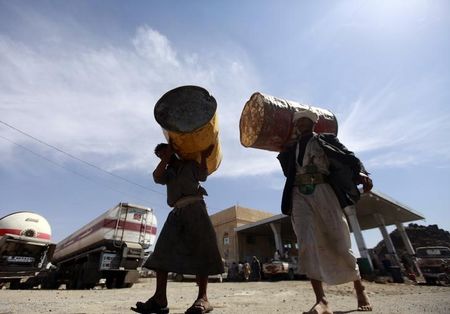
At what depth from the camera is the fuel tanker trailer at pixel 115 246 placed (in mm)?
10414

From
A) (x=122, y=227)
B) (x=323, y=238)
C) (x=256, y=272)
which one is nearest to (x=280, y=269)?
(x=256, y=272)

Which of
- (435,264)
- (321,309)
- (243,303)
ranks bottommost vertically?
(321,309)

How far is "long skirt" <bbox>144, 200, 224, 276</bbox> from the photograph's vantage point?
7.98ft

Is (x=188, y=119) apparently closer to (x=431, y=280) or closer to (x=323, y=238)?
(x=323, y=238)

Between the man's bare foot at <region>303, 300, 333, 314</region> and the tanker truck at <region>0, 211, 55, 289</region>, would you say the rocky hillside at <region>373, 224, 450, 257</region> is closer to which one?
the tanker truck at <region>0, 211, 55, 289</region>

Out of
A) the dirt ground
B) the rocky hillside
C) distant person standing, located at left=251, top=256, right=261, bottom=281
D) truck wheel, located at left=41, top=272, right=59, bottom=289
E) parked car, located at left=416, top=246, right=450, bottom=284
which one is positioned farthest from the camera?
the rocky hillside

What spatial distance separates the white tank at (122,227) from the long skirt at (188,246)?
359 inches

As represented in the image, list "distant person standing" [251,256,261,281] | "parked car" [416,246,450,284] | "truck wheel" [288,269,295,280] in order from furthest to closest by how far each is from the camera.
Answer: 1. "distant person standing" [251,256,261,281]
2. "truck wheel" [288,269,295,280]
3. "parked car" [416,246,450,284]

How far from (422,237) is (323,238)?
3978cm

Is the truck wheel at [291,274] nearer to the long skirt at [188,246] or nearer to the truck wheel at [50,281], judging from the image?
the truck wheel at [50,281]

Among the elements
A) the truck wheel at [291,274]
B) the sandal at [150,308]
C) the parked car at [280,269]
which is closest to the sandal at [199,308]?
the sandal at [150,308]

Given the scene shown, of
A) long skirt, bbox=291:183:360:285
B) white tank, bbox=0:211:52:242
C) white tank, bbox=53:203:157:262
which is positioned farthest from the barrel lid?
white tank, bbox=0:211:52:242

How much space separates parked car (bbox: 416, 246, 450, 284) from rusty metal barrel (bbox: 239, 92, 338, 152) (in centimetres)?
1132

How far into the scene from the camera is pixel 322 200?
272cm
